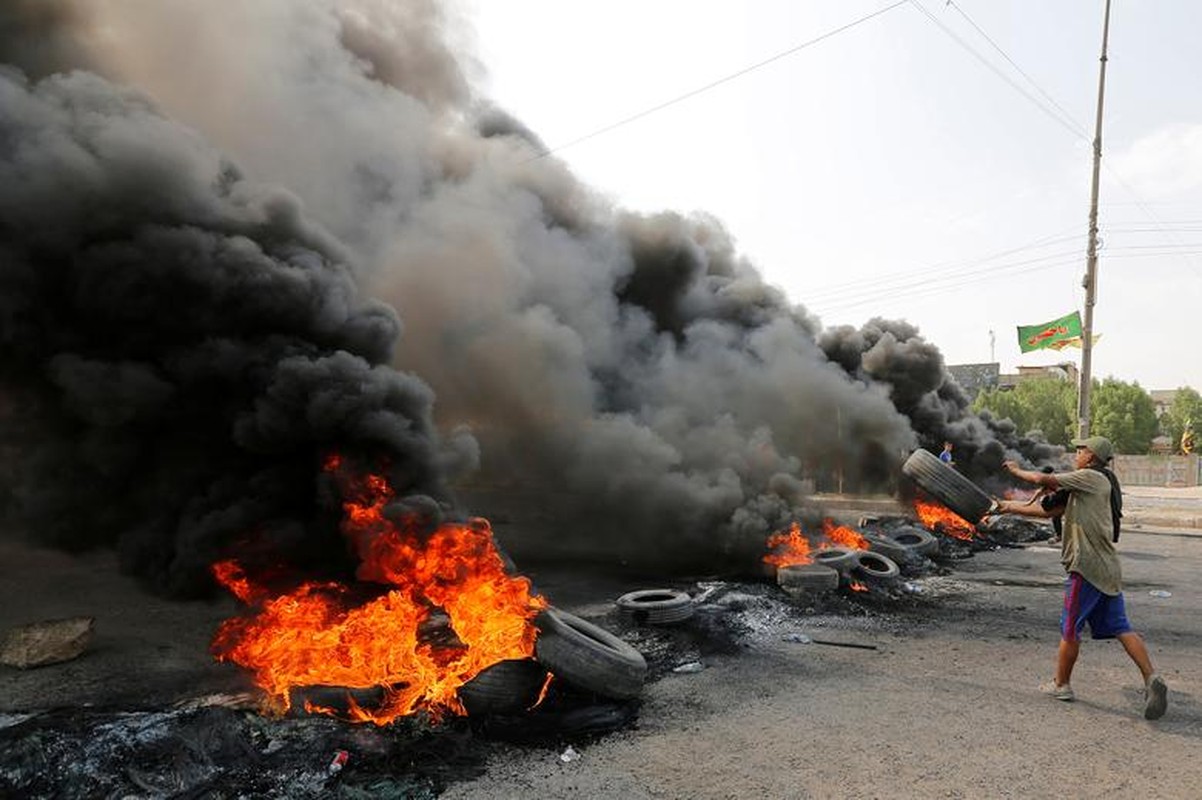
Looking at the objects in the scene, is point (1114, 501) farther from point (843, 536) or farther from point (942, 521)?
point (942, 521)

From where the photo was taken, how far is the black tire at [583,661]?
16.5 ft

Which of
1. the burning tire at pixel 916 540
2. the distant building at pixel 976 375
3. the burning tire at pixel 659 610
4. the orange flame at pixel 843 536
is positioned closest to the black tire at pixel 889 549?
the orange flame at pixel 843 536

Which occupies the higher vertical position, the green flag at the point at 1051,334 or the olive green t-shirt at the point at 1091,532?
the green flag at the point at 1051,334

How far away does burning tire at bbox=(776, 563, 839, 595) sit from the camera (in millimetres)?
8641

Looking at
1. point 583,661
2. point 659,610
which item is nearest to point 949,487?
point 659,610

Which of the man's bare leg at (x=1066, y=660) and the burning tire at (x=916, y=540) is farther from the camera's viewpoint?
the burning tire at (x=916, y=540)

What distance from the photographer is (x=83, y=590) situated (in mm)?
8828

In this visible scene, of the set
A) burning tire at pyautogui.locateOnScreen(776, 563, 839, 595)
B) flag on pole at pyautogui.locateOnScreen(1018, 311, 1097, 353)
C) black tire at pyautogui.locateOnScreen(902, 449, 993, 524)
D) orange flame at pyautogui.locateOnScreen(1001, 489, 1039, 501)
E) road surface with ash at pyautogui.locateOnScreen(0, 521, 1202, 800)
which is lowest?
road surface with ash at pyautogui.locateOnScreen(0, 521, 1202, 800)

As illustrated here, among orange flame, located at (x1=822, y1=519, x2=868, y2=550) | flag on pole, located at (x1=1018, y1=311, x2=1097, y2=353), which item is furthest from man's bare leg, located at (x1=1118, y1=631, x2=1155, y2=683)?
flag on pole, located at (x1=1018, y1=311, x2=1097, y2=353)

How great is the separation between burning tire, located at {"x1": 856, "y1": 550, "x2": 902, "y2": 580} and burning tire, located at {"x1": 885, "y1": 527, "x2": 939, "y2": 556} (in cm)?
166

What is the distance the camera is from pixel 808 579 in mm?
8664

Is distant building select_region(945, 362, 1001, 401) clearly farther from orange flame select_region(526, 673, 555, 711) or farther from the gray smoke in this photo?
orange flame select_region(526, 673, 555, 711)

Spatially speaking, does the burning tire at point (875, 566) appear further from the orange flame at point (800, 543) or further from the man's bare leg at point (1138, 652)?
the man's bare leg at point (1138, 652)

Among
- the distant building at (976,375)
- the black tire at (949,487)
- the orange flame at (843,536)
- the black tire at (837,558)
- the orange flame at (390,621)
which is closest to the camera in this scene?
the orange flame at (390,621)
